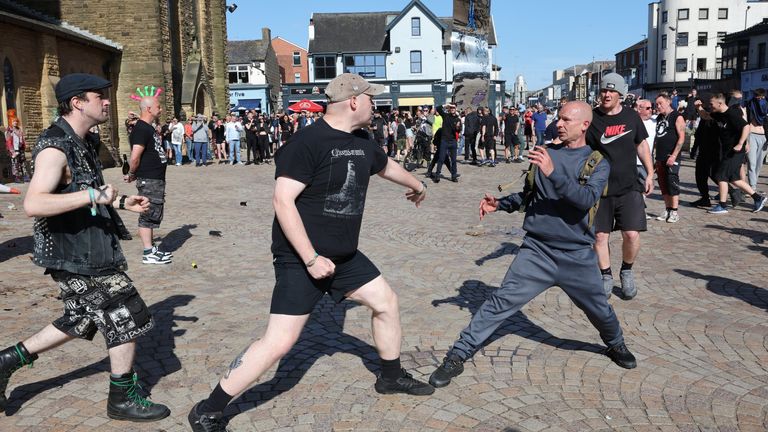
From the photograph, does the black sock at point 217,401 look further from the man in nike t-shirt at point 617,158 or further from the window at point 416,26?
the window at point 416,26

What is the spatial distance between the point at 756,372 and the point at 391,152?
22565 millimetres

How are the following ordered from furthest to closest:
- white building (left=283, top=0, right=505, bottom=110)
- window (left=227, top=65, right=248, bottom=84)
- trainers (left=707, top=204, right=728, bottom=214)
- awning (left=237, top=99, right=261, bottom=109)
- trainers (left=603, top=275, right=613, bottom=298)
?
1. window (left=227, top=65, right=248, bottom=84)
2. awning (left=237, top=99, right=261, bottom=109)
3. white building (left=283, top=0, right=505, bottom=110)
4. trainers (left=707, top=204, right=728, bottom=214)
5. trainers (left=603, top=275, right=613, bottom=298)

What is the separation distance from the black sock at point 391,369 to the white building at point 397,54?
171 feet

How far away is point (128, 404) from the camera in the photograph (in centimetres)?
381

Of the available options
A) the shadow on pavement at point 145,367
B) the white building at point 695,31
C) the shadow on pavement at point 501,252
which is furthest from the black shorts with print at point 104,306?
the white building at point 695,31

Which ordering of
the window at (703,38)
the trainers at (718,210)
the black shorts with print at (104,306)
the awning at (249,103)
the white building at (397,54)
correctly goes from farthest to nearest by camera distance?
the window at (703,38) < the awning at (249,103) < the white building at (397,54) < the trainers at (718,210) < the black shorts with print at (104,306)

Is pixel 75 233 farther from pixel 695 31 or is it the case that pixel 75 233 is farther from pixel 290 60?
pixel 695 31

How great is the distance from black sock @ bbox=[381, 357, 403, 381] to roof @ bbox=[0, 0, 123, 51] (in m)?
17.5

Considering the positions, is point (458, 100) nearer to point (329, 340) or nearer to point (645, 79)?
point (329, 340)

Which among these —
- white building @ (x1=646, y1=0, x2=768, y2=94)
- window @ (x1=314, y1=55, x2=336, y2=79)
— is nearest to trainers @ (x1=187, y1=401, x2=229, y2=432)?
window @ (x1=314, y1=55, x2=336, y2=79)

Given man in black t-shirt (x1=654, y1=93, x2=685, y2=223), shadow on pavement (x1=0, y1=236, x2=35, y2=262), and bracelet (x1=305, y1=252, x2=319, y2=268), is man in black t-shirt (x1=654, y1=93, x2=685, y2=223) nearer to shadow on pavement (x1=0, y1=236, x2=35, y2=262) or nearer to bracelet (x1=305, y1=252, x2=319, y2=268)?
bracelet (x1=305, y1=252, x2=319, y2=268)

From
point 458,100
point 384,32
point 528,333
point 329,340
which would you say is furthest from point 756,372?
point 384,32

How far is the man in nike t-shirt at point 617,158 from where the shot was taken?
19.1 ft

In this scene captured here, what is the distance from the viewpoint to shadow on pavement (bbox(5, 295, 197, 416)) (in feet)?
13.8
